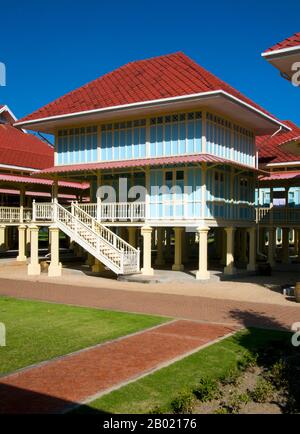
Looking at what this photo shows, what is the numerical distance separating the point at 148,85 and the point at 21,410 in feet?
61.3

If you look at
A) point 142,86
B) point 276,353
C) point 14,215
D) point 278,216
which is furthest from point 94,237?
point 276,353

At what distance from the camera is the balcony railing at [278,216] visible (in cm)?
2794

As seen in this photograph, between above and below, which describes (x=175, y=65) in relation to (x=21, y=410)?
above

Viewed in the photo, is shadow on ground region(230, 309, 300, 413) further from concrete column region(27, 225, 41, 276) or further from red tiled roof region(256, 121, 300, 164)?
red tiled roof region(256, 121, 300, 164)

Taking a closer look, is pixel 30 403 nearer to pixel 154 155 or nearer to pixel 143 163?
pixel 143 163

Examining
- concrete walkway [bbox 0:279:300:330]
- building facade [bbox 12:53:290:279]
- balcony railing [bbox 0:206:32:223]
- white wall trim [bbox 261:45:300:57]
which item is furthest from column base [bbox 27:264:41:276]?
white wall trim [bbox 261:45:300:57]

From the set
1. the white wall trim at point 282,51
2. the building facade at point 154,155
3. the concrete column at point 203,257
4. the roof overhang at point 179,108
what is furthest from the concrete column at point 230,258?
the white wall trim at point 282,51

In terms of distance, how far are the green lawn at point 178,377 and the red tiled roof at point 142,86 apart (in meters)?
11.9

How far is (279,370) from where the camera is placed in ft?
27.3

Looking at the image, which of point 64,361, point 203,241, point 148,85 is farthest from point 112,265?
point 64,361

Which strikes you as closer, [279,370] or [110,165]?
[279,370]

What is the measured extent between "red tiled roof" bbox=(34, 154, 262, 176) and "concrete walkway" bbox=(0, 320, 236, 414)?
10.4 meters

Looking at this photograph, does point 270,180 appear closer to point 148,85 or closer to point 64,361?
point 148,85

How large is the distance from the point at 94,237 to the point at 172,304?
8510 mm
